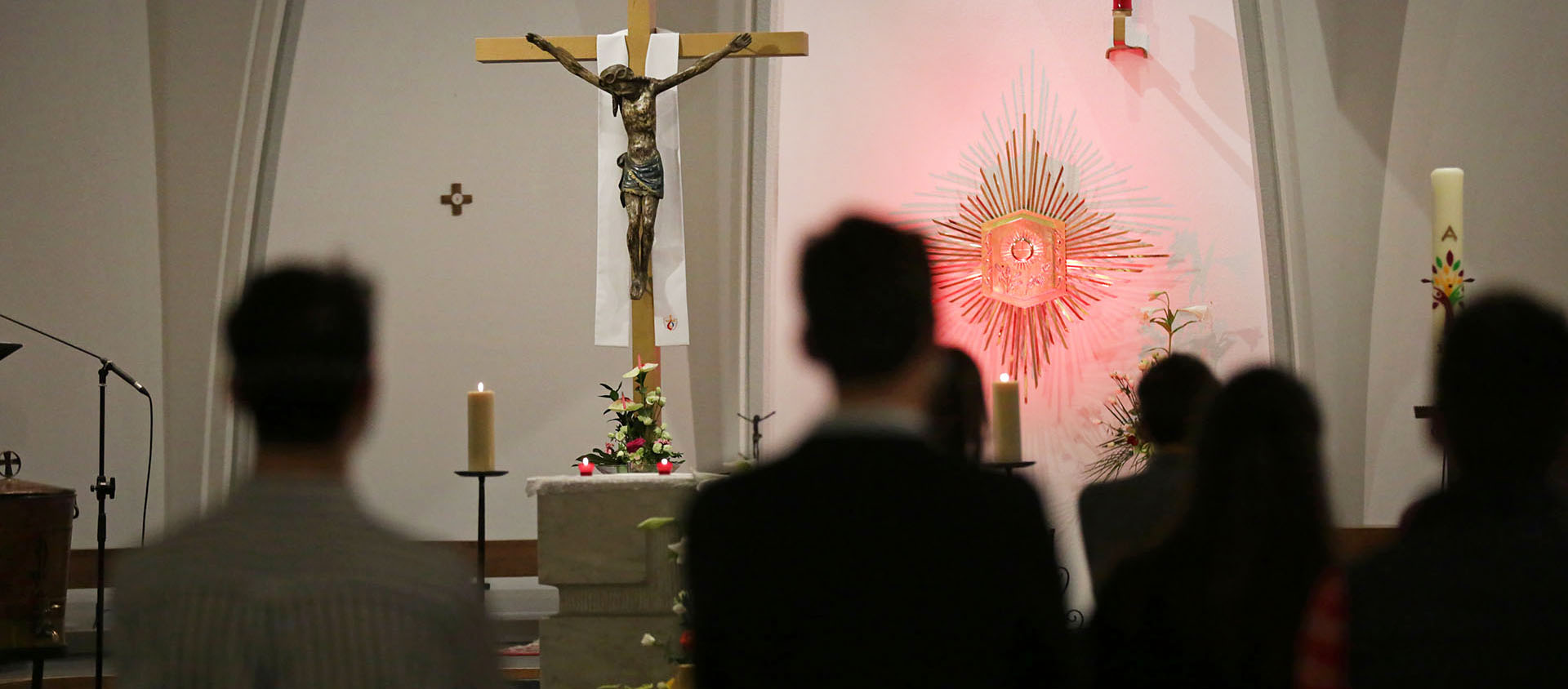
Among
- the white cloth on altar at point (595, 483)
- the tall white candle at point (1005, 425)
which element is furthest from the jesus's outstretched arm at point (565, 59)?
the tall white candle at point (1005, 425)

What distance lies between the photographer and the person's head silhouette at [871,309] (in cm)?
126

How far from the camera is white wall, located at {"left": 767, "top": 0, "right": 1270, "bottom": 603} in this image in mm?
5582

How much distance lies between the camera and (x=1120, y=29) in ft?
18.2

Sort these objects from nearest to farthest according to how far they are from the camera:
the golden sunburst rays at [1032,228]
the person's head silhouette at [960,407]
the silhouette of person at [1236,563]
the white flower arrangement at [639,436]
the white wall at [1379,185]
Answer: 1. the silhouette of person at [1236,563]
2. the person's head silhouette at [960,407]
3. the white flower arrangement at [639,436]
4. the white wall at [1379,185]
5. the golden sunburst rays at [1032,228]

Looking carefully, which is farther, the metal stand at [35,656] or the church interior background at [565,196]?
the church interior background at [565,196]

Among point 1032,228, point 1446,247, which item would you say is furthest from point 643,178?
point 1446,247

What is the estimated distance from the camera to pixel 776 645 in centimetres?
122

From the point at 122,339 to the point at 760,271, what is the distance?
2685 millimetres

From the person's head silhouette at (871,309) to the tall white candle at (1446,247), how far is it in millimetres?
2228

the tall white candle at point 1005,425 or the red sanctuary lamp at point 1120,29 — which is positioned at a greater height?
the red sanctuary lamp at point 1120,29

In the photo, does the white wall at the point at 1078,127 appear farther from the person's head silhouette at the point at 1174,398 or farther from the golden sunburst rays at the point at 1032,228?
the person's head silhouette at the point at 1174,398

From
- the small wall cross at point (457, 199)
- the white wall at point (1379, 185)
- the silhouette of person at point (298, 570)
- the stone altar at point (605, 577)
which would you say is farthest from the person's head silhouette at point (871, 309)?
the small wall cross at point (457, 199)

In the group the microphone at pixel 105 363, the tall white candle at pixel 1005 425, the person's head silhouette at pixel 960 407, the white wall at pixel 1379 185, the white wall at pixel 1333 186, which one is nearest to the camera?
the person's head silhouette at pixel 960 407

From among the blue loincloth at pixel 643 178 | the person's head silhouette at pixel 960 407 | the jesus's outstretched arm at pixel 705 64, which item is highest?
the jesus's outstretched arm at pixel 705 64
